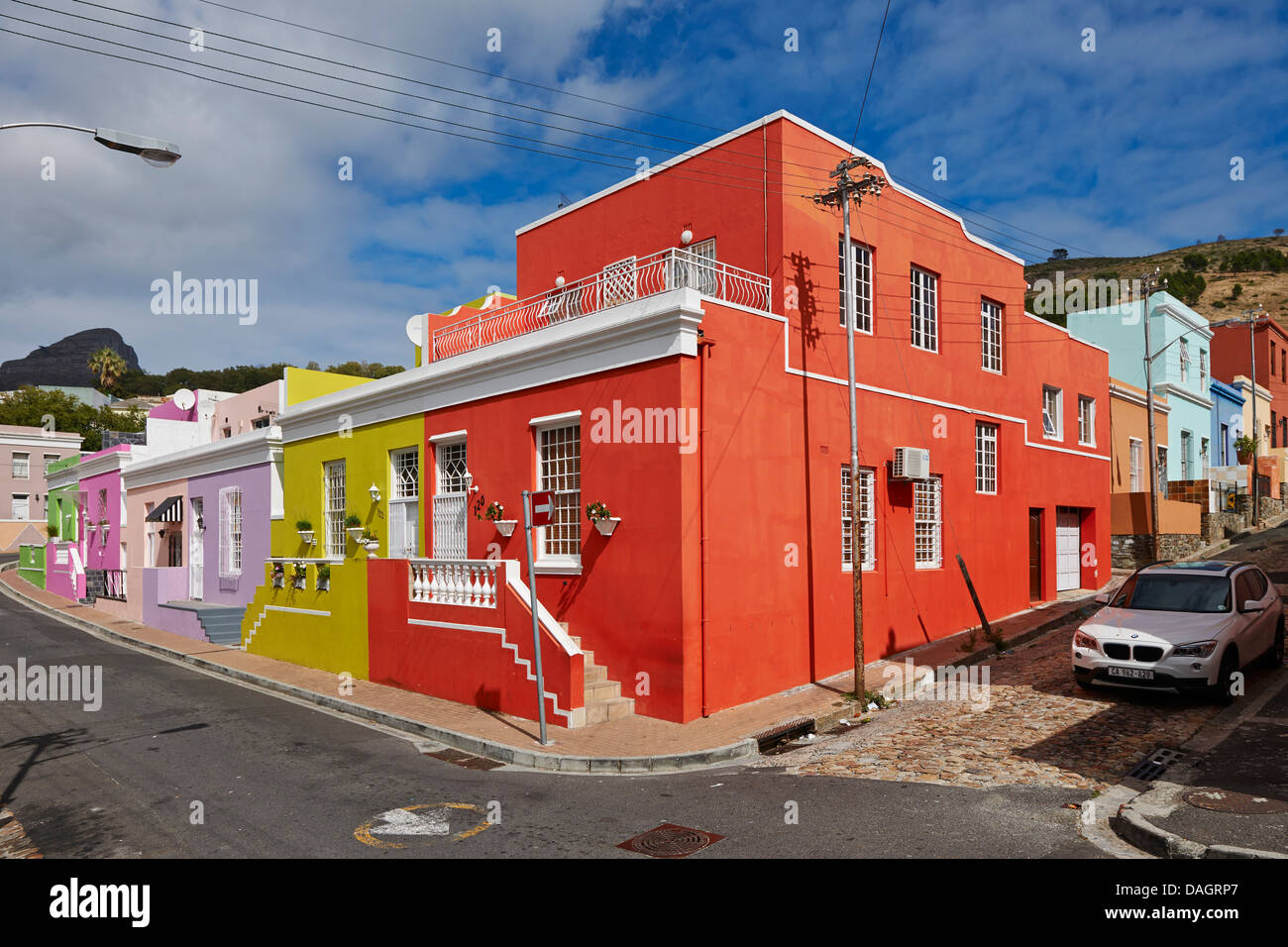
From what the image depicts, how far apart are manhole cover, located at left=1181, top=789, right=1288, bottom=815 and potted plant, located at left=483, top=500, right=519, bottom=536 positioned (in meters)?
9.05

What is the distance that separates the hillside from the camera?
2635 inches

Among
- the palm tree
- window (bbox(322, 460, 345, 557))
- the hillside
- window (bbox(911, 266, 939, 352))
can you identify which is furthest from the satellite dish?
the palm tree

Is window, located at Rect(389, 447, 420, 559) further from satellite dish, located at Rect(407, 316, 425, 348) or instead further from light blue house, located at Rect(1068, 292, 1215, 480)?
light blue house, located at Rect(1068, 292, 1215, 480)

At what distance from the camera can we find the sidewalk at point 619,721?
909cm

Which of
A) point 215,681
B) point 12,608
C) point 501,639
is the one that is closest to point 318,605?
point 215,681

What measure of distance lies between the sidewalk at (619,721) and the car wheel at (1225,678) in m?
3.82

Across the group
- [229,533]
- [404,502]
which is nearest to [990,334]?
[404,502]

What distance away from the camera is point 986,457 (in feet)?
57.7

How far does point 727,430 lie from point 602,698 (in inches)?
155

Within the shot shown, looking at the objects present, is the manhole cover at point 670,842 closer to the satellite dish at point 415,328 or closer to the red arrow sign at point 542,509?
the red arrow sign at point 542,509

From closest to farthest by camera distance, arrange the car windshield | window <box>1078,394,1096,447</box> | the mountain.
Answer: the car windshield, window <box>1078,394,1096,447</box>, the mountain

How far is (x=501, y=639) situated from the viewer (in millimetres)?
11625

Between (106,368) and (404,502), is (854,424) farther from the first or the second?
(106,368)

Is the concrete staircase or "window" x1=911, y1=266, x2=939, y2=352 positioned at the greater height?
"window" x1=911, y1=266, x2=939, y2=352
